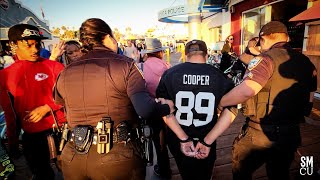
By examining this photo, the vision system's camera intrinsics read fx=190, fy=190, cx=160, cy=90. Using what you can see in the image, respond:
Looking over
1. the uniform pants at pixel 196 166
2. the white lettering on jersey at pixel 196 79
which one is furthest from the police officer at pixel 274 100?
the uniform pants at pixel 196 166

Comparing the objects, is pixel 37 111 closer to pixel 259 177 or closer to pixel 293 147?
pixel 293 147

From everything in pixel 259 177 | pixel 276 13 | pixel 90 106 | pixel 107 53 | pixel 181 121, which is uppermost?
pixel 276 13

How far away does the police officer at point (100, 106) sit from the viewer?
1471 millimetres

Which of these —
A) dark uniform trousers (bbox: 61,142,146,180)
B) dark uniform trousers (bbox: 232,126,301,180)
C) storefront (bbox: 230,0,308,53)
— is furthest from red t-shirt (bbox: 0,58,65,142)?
storefront (bbox: 230,0,308,53)

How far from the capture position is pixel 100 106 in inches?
59.1

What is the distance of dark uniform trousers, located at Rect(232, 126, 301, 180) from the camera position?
1.89m

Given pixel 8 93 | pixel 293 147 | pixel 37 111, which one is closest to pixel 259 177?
pixel 293 147

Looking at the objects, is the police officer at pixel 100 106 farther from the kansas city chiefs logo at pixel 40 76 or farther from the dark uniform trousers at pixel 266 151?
the dark uniform trousers at pixel 266 151

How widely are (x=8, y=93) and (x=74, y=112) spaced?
1016 mm

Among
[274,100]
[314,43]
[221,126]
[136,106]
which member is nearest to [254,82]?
[274,100]

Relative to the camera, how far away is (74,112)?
1.55 m

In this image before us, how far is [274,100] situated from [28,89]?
8.50ft

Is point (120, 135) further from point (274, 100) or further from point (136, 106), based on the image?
point (274, 100)

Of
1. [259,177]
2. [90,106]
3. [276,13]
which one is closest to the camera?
[90,106]
